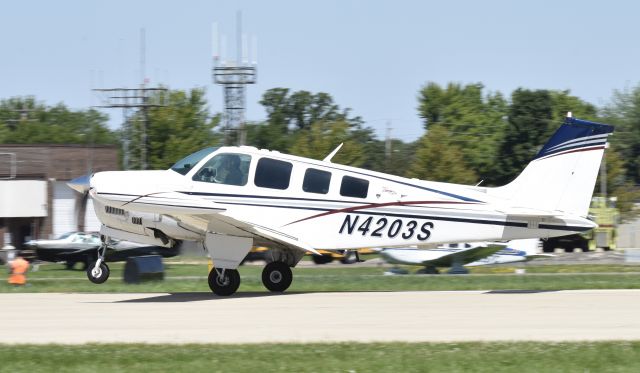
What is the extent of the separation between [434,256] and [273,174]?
41.5 feet

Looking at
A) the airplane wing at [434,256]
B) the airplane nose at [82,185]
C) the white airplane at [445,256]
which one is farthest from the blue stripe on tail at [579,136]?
the airplane wing at [434,256]

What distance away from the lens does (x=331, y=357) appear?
997 centimetres

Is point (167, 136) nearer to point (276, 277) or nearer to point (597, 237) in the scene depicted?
point (597, 237)

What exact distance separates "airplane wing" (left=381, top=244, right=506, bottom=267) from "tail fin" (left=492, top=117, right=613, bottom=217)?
39.1ft

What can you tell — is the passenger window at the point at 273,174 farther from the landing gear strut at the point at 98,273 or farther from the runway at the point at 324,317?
the landing gear strut at the point at 98,273

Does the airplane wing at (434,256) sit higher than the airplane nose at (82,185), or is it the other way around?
the airplane nose at (82,185)

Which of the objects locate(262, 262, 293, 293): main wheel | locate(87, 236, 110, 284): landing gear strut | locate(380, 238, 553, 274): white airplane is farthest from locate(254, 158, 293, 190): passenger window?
locate(380, 238, 553, 274): white airplane

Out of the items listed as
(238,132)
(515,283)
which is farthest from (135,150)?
(515,283)

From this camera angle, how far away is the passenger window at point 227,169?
1623 cm

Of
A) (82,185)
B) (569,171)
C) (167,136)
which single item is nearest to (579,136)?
(569,171)

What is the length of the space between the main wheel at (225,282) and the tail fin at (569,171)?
5.24 m

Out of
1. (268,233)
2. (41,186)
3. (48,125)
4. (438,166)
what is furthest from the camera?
(48,125)

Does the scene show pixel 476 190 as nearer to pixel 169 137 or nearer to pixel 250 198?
pixel 250 198

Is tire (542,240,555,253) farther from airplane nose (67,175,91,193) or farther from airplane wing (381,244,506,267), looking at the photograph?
airplane nose (67,175,91,193)
